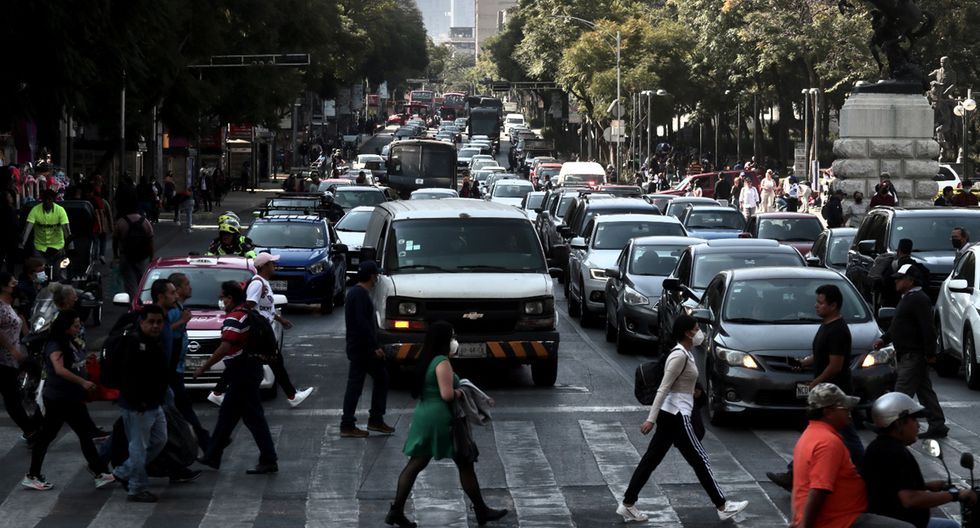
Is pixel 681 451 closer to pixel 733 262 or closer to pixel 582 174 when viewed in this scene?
pixel 733 262

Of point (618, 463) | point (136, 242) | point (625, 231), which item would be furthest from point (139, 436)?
point (625, 231)

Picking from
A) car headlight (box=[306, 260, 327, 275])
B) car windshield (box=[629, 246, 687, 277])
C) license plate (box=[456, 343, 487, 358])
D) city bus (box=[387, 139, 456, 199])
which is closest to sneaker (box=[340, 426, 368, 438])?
license plate (box=[456, 343, 487, 358])

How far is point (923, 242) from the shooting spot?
24.3 meters

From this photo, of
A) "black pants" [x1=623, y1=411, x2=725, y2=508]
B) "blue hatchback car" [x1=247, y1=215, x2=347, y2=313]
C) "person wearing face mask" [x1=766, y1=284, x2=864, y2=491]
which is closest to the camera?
"black pants" [x1=623, y1=411, x2=725, y2=508]

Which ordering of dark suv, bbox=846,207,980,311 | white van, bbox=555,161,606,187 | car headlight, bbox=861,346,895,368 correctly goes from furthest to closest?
1. white van, bbox=555,161,606,187
2. dark suv, bbox=846,207,980,311
3. car headlight, bbox=861,346,895,368

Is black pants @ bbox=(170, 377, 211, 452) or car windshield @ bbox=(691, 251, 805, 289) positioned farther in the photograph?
car windshield @ bbox=(691, 251, 805, 289)

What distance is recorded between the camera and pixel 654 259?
23641 millimetres

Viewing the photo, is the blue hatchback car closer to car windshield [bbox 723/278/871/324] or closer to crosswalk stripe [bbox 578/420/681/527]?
car windshield [bbox 723/278/871/324]

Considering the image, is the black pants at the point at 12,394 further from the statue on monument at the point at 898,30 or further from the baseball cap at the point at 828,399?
the statue on monument at the point at 898,30

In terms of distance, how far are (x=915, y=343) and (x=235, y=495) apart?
20.1 feet

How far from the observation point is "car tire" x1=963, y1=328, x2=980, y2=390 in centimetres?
1861

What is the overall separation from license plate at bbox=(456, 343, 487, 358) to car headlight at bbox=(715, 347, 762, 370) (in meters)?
3.03

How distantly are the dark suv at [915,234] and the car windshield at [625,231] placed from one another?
3.88 m

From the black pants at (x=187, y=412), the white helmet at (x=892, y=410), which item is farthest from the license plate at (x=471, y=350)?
the white helmet at (x=892, y=410)
